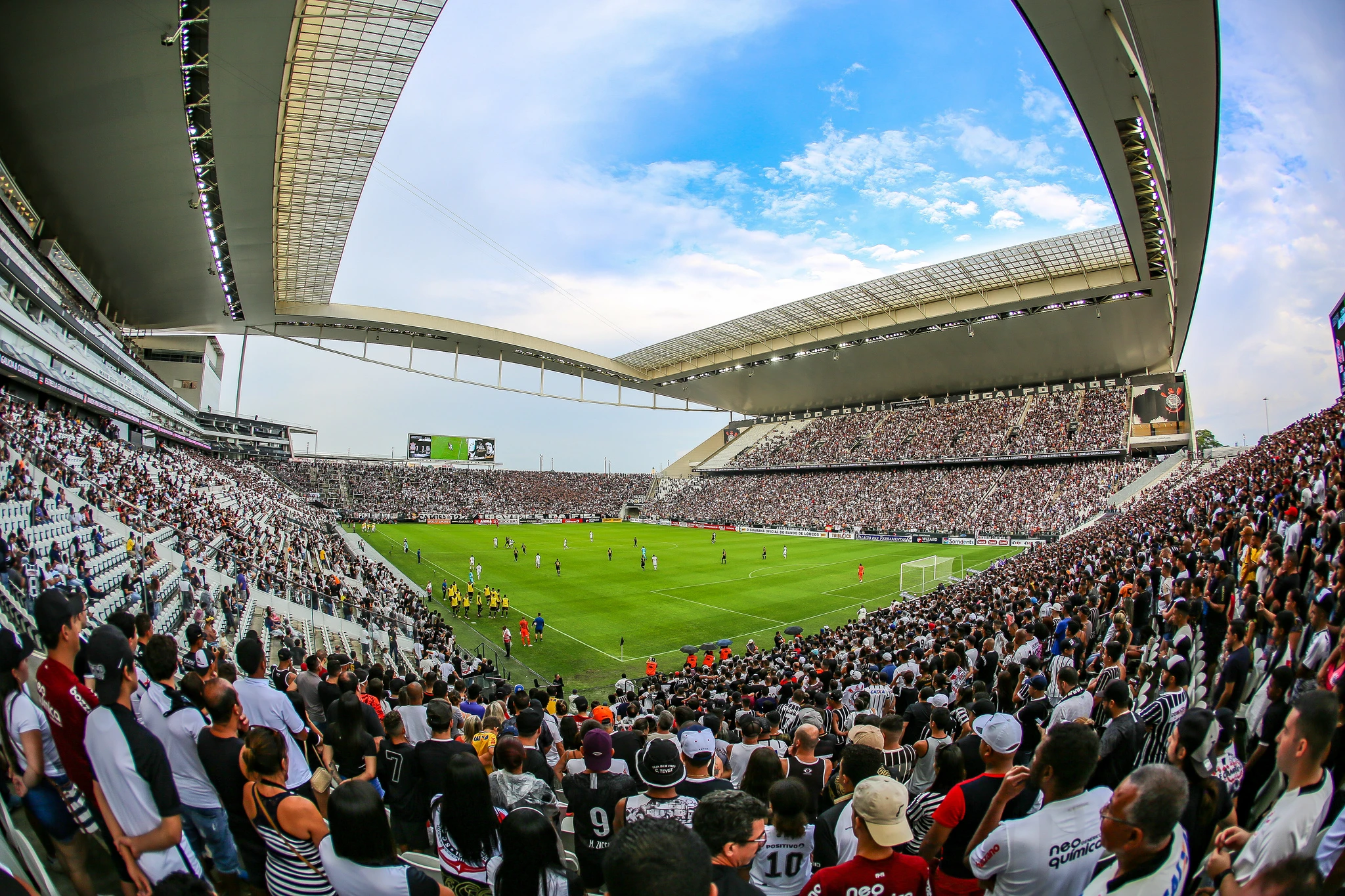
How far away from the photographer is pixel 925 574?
32.7 m

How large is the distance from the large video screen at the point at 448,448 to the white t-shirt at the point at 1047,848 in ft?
295

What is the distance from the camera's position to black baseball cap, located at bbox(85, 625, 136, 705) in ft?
10.3

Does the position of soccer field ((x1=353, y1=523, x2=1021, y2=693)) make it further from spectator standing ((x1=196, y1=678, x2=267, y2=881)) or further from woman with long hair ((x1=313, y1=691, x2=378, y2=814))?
spectator standing ((x1=196, y1=678, x2=267, y2=881))

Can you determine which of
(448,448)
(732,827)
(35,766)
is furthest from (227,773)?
(448,448)

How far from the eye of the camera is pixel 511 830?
2787 mm

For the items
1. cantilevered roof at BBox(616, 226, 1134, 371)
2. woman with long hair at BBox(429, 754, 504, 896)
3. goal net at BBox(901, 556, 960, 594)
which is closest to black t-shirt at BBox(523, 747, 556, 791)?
woman with long hair at BBox(429, 754, 504, 896)

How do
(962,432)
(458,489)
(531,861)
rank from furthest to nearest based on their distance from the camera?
(458,489), (962,432), (531,861)

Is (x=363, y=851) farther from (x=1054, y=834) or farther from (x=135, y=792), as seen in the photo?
(x=1054, y=834)

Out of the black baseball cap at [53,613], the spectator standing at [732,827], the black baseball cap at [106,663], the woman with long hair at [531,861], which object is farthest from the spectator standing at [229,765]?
the spectator standing at [732,827]

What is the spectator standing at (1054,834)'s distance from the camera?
105 inches

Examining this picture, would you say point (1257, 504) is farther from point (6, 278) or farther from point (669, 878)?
point (6, 278)

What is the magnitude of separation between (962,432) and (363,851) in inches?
2535

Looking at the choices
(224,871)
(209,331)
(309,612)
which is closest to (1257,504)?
(224,871)

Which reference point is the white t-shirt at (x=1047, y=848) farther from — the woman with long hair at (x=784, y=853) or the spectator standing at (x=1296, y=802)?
the woman with long hair at (x=784, y=853)
